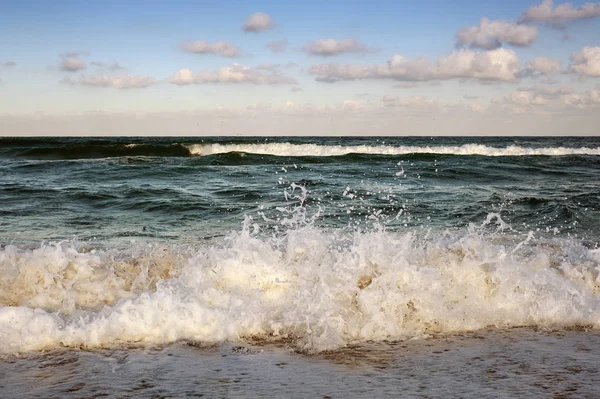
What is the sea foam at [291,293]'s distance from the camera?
13.6 feet

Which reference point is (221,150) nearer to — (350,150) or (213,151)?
(213,151)

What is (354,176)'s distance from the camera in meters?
18.1

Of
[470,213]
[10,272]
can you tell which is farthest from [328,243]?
[470,213]

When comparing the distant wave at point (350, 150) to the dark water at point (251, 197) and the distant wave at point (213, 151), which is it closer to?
the distant wave at point (213, 151)

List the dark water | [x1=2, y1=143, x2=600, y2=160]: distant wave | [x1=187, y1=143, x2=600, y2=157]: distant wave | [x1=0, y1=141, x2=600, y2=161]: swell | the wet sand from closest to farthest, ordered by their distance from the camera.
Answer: the wet sand → the dark water → [x1=0, y1=141, x2=600, y2=161]: swell → [x1=2, y1=143, x2=600, y2=160]: distant wave → [x1=187, y1=143, x2=600, y2=157]: distant wave

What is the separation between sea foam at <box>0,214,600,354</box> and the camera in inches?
164

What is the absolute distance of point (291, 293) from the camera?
4867mm

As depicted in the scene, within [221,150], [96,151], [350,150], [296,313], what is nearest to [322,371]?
[296,313]

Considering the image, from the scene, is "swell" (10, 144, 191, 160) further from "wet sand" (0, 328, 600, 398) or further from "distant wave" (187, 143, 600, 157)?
"wet sand" (0, 328, 600, 398)

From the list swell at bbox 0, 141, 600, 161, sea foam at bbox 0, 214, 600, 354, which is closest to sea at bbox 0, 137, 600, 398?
sea foam at bbox 0, 214, 600, 354

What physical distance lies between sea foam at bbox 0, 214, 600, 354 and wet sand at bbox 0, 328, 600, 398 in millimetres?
240

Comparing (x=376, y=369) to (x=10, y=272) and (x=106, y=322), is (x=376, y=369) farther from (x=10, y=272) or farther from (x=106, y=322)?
(x=10, y=272)

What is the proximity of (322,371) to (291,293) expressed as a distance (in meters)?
1.40

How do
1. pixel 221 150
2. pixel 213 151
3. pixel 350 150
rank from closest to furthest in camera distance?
pixel 350 150, pixel 213 151, pixel 221 150
